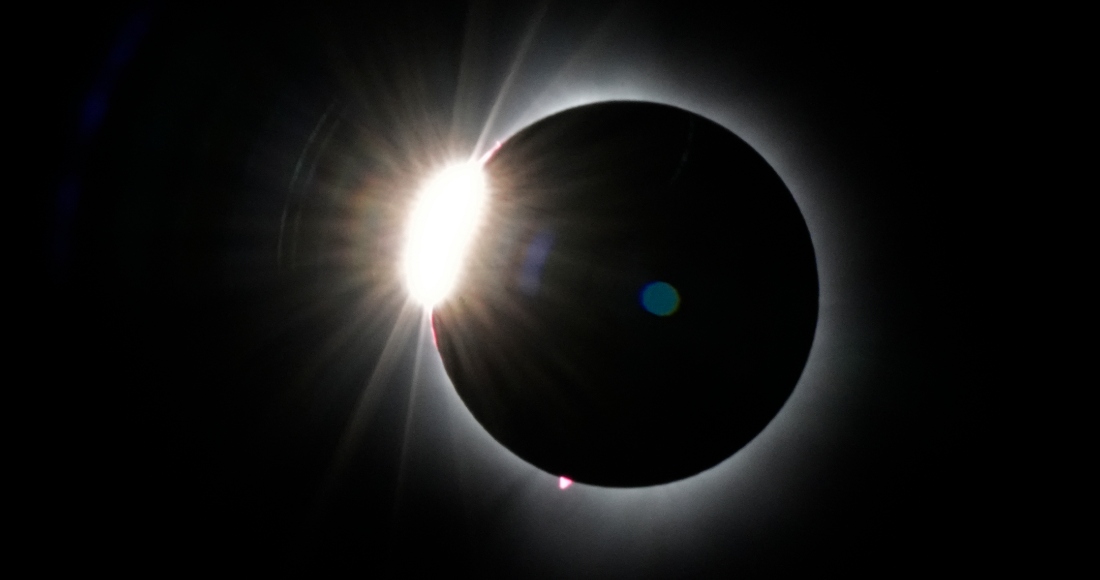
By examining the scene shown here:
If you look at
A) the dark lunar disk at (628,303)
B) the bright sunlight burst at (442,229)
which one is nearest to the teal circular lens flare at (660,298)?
the dark lunar disk at (628,303)

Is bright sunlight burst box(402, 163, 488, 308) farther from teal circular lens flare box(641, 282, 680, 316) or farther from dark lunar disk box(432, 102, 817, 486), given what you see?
teal circular lens flare box(641, 282, 680, 316)

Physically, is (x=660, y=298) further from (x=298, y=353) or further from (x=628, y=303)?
(x=298, y=353)

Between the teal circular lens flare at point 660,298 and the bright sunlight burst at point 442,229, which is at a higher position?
the bright sunlight burst at point 442,229

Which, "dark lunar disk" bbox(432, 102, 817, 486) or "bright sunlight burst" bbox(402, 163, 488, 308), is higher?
"bright sunlight burst" bbox(402, 163, 488, 308)

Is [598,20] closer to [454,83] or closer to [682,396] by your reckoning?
[454,83]

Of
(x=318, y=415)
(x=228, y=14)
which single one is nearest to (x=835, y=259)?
(x=318, y=415)

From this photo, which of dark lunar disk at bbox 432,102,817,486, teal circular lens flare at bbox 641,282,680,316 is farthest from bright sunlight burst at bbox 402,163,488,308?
teal circular lens flare at bbox 641,282,680,316

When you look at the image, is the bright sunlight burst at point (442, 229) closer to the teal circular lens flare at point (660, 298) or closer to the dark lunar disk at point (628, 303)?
the dark lunar disk at point (628, 303)
